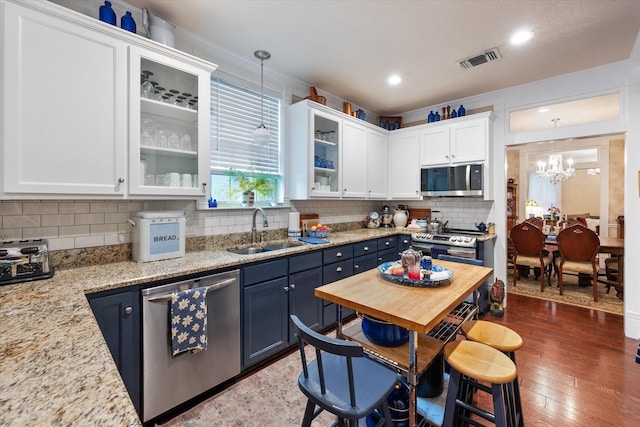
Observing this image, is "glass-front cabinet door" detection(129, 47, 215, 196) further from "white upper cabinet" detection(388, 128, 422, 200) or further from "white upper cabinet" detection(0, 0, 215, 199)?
"white upper cabinet" detection(388, 128, 422, 200)

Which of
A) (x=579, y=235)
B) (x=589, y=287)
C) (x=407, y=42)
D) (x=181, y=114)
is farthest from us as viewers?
(x=589, y=287)

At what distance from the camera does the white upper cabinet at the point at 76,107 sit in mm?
1512

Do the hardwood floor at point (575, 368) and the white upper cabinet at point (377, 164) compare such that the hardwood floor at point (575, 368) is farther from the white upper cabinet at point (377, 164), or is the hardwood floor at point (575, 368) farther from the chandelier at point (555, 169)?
the chandelier at point (555, 169)

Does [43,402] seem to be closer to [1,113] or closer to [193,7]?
[1,113]

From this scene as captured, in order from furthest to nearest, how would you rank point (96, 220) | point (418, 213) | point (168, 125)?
point (418, 213)
point (168, 125)
point (96, 220)

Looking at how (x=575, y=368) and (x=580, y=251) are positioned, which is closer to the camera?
(x=575, y=368)

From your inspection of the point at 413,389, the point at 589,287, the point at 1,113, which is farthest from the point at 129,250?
the point at 589,287

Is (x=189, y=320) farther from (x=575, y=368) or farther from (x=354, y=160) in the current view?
(x=575, y=368)

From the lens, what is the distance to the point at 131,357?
1.66 m

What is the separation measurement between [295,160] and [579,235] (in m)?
4.04

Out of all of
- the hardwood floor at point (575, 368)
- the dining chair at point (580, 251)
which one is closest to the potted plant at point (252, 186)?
the hardwood floor at point (575, 368)

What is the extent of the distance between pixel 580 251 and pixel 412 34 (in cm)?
387

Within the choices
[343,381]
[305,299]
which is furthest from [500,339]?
[305,299]

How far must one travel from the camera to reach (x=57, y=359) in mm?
819
